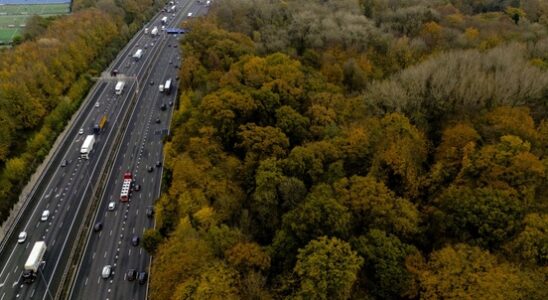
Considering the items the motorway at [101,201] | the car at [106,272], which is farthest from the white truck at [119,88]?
the car at [106,272]

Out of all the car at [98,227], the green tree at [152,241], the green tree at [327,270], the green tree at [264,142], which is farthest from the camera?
the car at [98,227]

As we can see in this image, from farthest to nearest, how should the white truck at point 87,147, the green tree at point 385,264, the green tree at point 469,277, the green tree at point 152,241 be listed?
the white truck at point 87,147, the green tree at point 152,241, the green tree at point 385,264, the green tree at point 469,277

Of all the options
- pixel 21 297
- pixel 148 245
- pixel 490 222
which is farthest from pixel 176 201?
pixel 490 222

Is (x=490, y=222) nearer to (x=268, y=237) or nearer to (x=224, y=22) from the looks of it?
(x=268, y=237)

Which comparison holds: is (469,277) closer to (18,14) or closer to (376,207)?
(376,207)

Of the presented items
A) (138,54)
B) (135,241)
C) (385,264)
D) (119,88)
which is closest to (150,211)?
(135,241)

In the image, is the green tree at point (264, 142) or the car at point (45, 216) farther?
the car at point (45, 216)

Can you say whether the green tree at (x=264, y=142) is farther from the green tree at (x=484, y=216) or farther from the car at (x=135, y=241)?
the green tree at (x=484, y=216)
